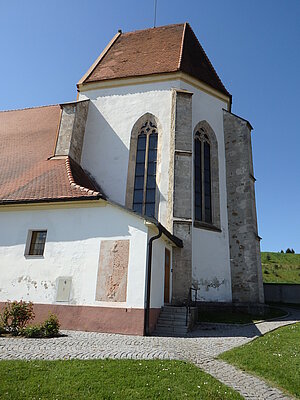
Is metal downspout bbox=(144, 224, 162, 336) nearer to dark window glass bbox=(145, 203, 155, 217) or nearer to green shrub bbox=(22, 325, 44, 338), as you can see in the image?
green shrub bbox=(22, 325, 44, 338)

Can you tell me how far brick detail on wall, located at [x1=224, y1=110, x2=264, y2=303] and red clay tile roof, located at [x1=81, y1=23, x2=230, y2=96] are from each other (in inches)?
108

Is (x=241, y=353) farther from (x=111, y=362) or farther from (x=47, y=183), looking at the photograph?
(x=47, y=183)

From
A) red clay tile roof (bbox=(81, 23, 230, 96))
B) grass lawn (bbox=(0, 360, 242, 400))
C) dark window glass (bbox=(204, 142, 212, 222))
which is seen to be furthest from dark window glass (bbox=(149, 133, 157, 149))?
grass lawn (bbox=(0, 360, 242, 400))

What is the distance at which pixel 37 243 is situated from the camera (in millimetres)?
9922

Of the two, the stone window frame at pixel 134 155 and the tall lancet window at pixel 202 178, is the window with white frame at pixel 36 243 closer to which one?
the stone window frame at pixel 134 155

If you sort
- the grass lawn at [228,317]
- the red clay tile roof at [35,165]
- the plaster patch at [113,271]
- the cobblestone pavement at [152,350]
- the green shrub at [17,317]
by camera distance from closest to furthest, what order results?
the cobblestone pavement at [152,350]
the green shrub at [17,317]
the plaster patch at [113,271]
the red clay tile roof at [35,165]
the grass lawn at [228,317]

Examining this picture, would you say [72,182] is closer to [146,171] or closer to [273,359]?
[146,171]

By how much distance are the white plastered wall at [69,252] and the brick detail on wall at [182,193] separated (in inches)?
120

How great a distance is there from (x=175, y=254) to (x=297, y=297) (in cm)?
1791

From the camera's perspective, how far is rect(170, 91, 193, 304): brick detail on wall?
11.2 meters

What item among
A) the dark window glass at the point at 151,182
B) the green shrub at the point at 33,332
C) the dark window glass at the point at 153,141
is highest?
the dark window glass at the point at 153,141

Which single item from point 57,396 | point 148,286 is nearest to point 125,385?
point 57,396

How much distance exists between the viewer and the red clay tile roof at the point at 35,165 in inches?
404

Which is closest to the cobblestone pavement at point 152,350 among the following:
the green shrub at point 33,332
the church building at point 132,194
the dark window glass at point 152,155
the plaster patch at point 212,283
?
the green shrub at point 33,332
